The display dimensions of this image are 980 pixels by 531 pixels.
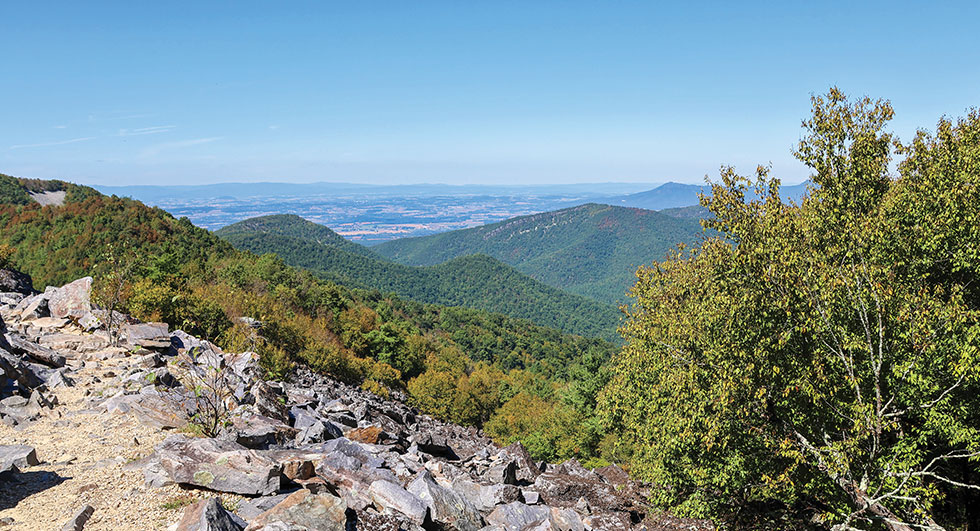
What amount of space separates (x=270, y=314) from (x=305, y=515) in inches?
1120

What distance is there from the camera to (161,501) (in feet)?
24.2

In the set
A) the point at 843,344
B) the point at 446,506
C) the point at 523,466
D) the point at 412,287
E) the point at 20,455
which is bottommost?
the point at 412,287

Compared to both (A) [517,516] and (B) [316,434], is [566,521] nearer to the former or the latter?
(A) [517,516]

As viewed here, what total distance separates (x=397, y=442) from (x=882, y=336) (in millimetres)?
11674

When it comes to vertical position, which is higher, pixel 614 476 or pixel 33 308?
pixel 33 308

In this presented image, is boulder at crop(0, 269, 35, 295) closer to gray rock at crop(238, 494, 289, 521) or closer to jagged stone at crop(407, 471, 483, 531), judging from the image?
gray rock at crop(238, 494, 289, 521)

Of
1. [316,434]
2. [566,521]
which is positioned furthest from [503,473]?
[316,434]

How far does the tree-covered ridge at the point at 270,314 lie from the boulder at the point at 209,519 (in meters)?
13.6

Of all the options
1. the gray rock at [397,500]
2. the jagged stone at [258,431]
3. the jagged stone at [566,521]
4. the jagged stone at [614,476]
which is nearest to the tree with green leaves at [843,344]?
the jagged stone at [566,521]

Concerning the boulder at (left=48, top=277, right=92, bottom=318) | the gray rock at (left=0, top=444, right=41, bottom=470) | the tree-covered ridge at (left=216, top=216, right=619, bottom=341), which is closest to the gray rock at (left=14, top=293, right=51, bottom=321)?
the boulder at (left=48, top=277, right=92, bottom=318)

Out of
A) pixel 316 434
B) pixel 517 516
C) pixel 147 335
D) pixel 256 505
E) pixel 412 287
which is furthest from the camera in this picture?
pixel 412 287

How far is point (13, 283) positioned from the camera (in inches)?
1006

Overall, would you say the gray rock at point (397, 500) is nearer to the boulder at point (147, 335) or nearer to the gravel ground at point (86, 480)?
the gravel ground at point (86, 480)

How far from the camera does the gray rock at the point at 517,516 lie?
857 centimetres
